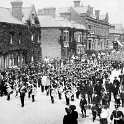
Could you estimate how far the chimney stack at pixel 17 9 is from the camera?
39578 mm

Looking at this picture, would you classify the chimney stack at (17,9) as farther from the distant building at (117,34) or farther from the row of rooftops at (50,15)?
the distant building at (117,34)

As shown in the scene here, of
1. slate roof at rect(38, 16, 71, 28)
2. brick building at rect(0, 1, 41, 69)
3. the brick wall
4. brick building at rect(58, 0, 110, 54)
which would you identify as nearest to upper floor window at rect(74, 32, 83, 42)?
brick building at rect(58, 0, 110, 54)

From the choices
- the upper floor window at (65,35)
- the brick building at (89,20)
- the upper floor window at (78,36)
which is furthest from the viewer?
the brick building at (89,20)

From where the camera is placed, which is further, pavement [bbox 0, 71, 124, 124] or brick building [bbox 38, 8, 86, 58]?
brick building [bbox 38, 8, 86, 58]

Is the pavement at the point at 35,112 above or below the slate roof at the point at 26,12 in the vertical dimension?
below

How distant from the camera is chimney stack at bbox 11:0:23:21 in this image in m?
39.6

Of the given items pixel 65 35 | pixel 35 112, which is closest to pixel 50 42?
pixel 65 35

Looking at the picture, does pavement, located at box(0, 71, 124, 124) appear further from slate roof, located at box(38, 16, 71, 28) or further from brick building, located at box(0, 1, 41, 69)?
slate roof, located at box(38, 16, 71, 28)

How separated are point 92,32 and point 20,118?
4910 centimetres

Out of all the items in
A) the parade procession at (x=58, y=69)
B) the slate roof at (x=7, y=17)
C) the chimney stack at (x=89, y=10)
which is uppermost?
the chimney stack at (x=89, y=10)

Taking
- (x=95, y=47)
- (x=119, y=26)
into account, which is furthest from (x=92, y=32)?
(x=119, y=26)

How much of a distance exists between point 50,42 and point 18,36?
1202 cm

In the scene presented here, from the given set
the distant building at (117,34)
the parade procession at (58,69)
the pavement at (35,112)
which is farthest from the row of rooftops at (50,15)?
the pavement at (35,112)

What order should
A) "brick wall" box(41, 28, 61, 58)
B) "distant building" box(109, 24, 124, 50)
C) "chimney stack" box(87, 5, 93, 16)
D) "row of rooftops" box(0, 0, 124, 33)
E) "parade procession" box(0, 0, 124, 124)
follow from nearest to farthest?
"parade procession" box(0, 0, 124, 124), "row of rooftops" box(0, 0, 124, 33), "brick wall" box(41, 28, 61, 58), "chimney stack" box(87, 5, 93, 16), "distant building" box(109, 24, 124, 50)
